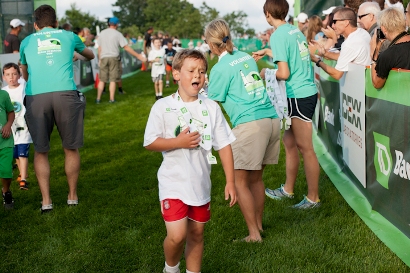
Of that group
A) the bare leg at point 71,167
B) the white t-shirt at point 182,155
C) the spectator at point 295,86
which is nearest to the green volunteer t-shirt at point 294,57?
the spectator at point 295,86

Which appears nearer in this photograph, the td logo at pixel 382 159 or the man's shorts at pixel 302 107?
the td logo at pixel 382 159

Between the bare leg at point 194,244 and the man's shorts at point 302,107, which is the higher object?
the man's shorts at point 302,107

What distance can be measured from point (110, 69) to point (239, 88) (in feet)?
38.4

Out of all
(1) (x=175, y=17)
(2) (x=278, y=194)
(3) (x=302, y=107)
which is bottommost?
(1) (x=175, y=17)

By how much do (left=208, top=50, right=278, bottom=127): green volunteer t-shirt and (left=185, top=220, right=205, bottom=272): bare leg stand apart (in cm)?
131

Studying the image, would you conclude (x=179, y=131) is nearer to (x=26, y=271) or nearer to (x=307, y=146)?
(x=26, y=271)

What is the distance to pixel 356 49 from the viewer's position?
6430mm

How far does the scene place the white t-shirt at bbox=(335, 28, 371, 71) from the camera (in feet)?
21.1

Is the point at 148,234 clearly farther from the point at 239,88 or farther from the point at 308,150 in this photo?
the point at 308,150

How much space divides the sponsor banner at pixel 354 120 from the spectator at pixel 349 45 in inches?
4.6

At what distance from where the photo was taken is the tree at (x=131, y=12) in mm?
144875

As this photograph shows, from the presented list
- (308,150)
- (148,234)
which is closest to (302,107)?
(308,150)

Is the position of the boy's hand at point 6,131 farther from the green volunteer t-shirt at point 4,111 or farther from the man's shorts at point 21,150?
the man's shorts at point 21,150

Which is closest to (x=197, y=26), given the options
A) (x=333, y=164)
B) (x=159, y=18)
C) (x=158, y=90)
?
(x=159, y=18)
